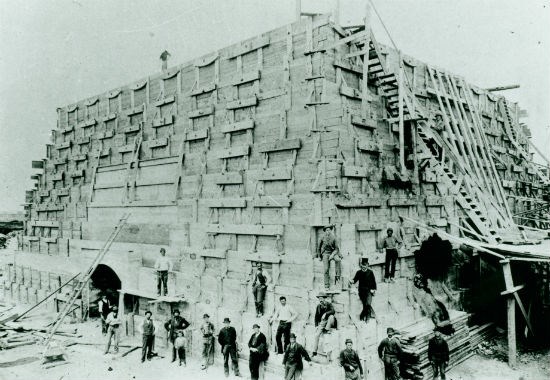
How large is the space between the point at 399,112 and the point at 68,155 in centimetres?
2001

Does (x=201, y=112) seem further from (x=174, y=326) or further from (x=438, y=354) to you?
(x=438, y=354)

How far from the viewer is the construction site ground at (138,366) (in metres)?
14.0

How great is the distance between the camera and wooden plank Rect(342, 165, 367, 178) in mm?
14320

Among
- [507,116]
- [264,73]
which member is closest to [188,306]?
[264,73]

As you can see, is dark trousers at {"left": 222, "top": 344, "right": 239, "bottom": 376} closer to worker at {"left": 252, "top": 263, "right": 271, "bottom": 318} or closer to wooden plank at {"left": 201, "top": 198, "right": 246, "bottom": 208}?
worker at {"left": 252, "top": 263, "right": 271, "bottom": 318}

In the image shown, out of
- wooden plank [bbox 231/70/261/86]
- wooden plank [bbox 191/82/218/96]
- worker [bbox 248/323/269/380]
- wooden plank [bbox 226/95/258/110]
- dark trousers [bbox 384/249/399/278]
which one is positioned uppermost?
wooden plank [bbox 191/82/218/96]

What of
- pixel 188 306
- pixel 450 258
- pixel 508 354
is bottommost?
pixel 508 354

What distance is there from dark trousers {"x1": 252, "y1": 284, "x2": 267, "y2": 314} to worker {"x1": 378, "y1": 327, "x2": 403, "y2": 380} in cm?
439

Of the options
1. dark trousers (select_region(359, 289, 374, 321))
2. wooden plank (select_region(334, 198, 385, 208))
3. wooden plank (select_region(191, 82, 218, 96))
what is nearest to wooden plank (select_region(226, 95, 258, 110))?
wooden plank (select_region(191, 82, 218, 96))

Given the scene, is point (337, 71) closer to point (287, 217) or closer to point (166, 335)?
point (287, 217)

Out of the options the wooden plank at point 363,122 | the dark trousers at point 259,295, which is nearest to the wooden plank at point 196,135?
the wooden plank at point 363,122

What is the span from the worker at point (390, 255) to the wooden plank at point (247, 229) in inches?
146

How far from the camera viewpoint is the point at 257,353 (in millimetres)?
12570

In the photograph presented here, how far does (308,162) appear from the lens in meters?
14.6
